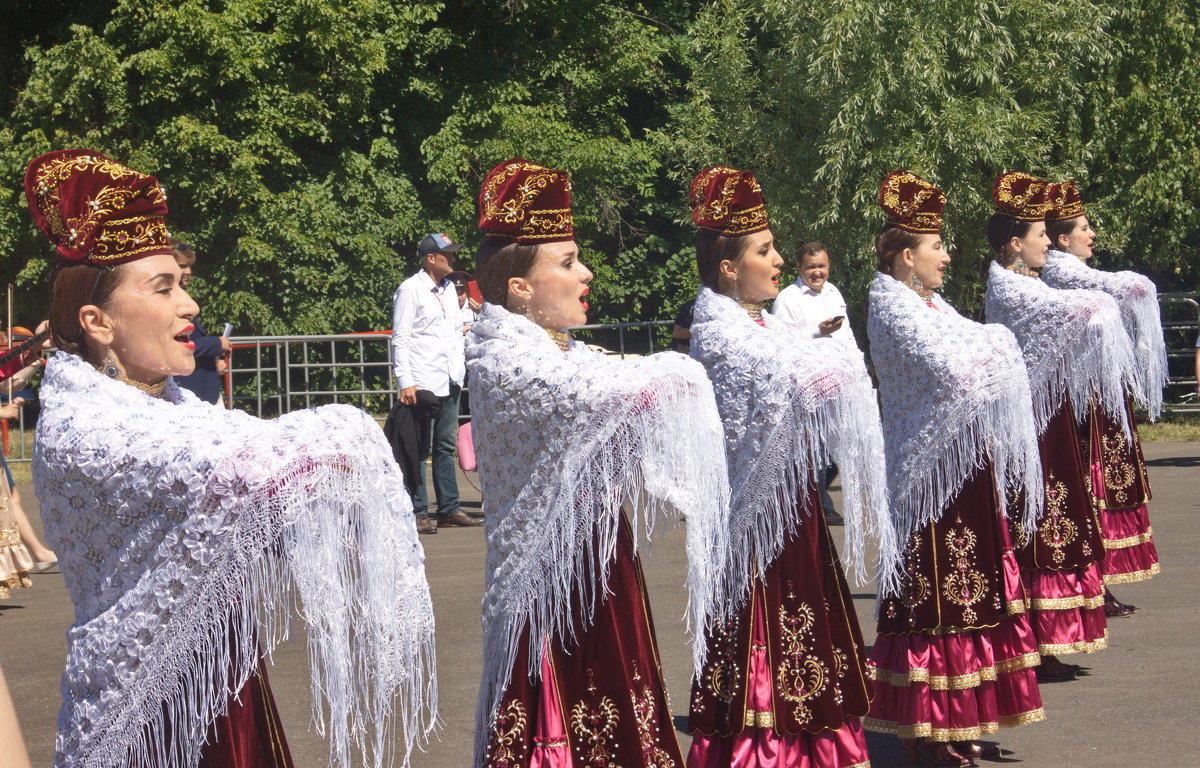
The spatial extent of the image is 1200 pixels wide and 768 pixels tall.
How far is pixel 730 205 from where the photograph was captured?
4684mm

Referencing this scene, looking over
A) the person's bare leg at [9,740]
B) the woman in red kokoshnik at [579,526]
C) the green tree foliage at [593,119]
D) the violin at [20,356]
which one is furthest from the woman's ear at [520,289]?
the green tree foliage at [593,119]

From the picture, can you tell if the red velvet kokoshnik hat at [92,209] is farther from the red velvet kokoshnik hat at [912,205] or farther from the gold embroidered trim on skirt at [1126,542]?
the gold embroidered trim on skirt at [1126,542]

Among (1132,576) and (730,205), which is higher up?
(730,205)

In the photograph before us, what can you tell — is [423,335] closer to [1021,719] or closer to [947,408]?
[947,408]

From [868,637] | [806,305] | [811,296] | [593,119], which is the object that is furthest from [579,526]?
[593,119]

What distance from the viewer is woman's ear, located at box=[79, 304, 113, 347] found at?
106 inches

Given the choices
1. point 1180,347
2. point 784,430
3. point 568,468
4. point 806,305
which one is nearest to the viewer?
point 568,468

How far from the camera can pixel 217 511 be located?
8.23ft

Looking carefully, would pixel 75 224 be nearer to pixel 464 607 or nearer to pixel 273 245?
pixel 464 607

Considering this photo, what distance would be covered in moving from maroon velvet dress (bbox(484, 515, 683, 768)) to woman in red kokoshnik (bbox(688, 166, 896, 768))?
3.19 feet

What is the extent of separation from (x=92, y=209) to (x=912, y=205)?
3524 mm

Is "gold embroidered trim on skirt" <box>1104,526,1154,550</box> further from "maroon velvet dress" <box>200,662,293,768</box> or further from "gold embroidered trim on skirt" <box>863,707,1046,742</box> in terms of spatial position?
"maroon velvet dress" <box>200,662,293,768</box>

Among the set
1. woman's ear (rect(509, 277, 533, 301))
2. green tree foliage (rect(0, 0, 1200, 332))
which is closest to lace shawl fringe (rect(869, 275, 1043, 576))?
woman's ear (rect(509, 277, 533, 301))

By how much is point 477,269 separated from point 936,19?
581 inches
